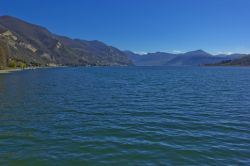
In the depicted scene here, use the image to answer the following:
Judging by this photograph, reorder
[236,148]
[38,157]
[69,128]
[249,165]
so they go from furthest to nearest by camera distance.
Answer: [69,128] < [236,148] < [38,157] < [249,165]

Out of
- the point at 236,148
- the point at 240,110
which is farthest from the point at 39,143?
the point at 240,110

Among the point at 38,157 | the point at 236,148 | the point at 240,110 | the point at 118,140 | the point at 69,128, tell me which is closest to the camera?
the point at 38,157

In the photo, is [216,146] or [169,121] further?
[169,121]

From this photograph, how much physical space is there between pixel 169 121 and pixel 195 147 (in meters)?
8.95

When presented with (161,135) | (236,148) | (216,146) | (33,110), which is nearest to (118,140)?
(161,135)

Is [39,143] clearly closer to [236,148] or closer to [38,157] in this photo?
[38,157]

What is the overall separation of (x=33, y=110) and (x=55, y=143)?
55.7ft

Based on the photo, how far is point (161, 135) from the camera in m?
24.4

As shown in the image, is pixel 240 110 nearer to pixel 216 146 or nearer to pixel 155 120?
pixel 155 120

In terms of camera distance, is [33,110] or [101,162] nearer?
[101,162]

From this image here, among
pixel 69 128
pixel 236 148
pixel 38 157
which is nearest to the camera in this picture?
pixel 38 157

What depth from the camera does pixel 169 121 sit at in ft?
98.3

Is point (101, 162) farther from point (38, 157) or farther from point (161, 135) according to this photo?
point (161, 135)

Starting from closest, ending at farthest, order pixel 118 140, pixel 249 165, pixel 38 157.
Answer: pixel 249 165
pixel 38 157
pixel 118 140
